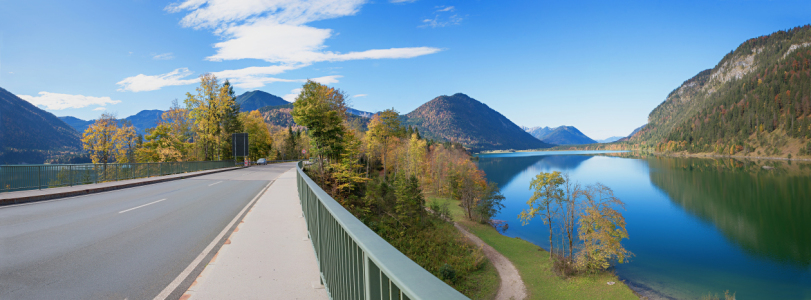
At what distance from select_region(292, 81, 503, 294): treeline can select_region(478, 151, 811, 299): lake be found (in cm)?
966

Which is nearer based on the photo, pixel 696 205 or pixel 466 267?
pixel 466 267

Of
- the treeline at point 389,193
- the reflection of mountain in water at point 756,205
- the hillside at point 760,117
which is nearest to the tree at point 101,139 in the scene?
the treeline at point 389,193

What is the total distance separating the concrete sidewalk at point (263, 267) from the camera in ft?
13.6

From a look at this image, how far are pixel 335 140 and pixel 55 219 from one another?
22906 millimetres

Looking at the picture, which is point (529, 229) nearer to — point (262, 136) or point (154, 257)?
point (154, 257)

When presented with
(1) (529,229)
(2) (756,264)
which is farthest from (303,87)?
(2) (756,264)

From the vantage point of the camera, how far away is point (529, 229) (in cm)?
4603

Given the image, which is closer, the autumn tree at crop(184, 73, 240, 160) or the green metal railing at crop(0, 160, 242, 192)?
the green metal railing at crop(0, 160, 242, 192)

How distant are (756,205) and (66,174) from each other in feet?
276

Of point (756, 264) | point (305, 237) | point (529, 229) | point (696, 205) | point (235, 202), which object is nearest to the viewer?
point (305, 237)

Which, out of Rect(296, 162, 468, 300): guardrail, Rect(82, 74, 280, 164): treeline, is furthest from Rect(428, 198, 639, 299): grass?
Rect(82, 74, 280, 164): treeline

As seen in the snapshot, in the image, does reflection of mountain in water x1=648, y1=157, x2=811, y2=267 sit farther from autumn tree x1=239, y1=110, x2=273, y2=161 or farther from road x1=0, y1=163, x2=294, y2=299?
autumn tree x1=239, y1=110, x2=273, y2=161

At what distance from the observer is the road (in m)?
4.30

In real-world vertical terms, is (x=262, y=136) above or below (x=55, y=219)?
above
